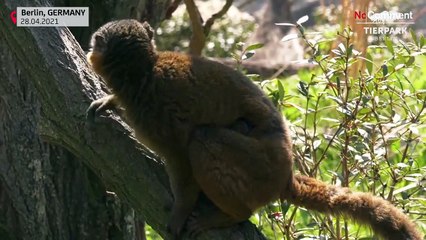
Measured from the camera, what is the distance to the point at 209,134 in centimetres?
402

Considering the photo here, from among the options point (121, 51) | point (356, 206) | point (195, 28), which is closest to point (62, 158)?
point (121, 51)

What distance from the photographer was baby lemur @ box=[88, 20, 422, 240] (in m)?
3.87

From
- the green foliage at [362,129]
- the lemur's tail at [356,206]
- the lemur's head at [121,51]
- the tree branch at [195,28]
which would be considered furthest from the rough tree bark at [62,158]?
the tree branch at [195,28]

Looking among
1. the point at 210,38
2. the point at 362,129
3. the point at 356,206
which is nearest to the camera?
the point at 356,206

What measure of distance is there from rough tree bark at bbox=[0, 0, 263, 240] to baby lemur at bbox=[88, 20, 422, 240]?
0.32 ft

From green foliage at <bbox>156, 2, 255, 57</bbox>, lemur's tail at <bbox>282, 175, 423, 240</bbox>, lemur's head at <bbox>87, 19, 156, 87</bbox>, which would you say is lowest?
green foliage at <bbox>156, 2, 255, 57</bbox>

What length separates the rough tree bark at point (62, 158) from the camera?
3.97 metres

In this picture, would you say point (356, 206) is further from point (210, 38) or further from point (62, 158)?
point (210, 38)

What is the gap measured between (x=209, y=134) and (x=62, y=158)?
62.0 inches

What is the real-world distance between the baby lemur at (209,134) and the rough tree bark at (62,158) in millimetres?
98

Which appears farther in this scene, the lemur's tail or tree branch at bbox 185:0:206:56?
tree branch at bbox 185:0:206:56

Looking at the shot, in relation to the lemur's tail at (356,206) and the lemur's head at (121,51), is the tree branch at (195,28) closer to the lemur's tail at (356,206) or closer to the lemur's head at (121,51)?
the lemur's head at (121,51)

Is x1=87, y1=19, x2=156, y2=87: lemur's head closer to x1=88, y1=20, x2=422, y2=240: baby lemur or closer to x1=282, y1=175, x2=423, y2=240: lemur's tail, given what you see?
x1=88, y1=20, x2=422, y2=240: baby lemur

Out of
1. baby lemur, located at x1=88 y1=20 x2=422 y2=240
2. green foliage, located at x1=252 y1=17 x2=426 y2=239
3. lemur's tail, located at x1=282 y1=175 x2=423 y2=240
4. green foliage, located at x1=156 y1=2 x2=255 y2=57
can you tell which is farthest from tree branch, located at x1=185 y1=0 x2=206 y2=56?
green foliage, located at x1=156 y1=2 x2=255 y2=57
